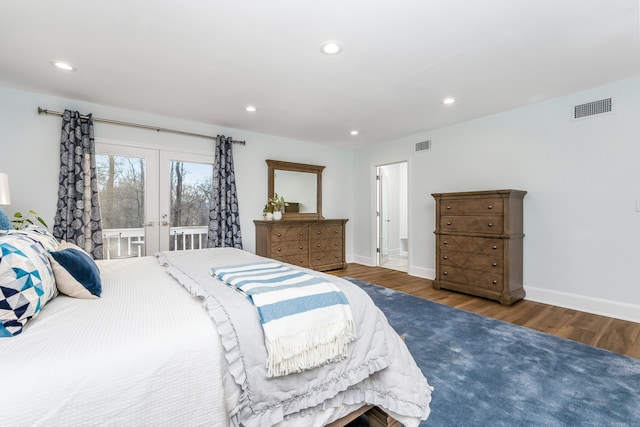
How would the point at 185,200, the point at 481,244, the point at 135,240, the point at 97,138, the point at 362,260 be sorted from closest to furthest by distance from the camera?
the point at 97,138
the point at 481,244
the point at 135,240
the point at 185,200
the point at 362,260

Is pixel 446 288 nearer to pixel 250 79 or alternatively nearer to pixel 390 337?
pixel 390 337

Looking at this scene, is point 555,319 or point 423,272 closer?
point 555,319

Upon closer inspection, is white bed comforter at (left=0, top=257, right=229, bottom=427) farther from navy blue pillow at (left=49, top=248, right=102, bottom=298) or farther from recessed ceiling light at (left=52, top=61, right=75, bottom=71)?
recessed ceiling light at (left=52, top=61, right=75, bottom=71)

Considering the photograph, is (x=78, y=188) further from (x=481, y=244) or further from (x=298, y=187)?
(x=481, y=244)

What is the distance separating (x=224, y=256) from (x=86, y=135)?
249 centimetres

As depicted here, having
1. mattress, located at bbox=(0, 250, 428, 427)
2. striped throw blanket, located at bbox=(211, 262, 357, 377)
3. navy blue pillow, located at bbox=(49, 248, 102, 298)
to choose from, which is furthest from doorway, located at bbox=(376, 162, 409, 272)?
navy blue pillow, located at bbox=(49, 248, 102, 298)

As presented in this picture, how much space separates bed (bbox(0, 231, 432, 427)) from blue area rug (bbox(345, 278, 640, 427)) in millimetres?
515

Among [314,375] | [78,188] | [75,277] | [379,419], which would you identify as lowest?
[379,419]

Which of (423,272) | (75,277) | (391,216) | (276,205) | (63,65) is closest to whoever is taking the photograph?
(75,277)

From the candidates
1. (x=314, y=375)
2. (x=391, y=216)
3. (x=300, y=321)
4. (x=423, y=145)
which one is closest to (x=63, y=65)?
(x=300, y=321)

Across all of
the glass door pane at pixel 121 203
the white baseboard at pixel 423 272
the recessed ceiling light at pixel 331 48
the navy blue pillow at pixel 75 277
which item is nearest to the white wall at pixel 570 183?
the white baseboard at pixel 423 272

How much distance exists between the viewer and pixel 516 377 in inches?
76.0

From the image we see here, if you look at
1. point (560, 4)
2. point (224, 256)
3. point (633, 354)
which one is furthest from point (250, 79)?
point (633, 354)

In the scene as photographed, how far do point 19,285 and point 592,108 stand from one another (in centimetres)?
481
